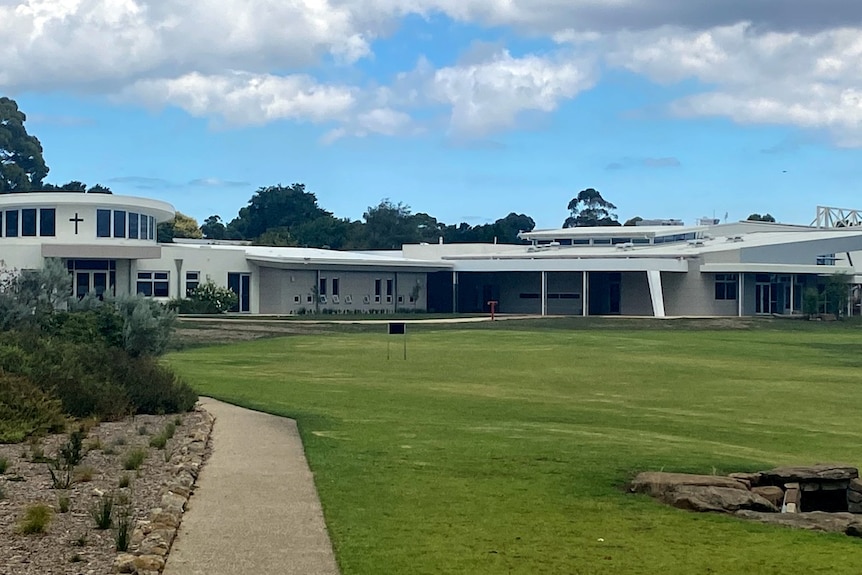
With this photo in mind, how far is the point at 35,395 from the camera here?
17.3 meters

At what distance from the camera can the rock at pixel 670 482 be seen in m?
13.2

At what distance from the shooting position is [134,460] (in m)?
14.0

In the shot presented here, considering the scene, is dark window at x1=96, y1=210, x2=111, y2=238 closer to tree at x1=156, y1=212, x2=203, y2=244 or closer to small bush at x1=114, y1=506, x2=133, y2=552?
small bush at x1=114, y1=506, x2=133, y2=552

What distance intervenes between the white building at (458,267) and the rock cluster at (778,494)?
4519 cm

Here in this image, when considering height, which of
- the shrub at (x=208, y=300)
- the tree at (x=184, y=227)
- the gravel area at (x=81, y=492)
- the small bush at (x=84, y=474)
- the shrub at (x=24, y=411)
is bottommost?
the gravel area at (x=81, y=492)

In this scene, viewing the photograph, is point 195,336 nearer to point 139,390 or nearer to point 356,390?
point 356,390

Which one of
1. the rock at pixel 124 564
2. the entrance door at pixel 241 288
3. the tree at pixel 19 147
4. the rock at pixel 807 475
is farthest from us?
the tree at pixel 19 147

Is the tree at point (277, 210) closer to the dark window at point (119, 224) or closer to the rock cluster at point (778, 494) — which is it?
the dark window at point (119, 224)

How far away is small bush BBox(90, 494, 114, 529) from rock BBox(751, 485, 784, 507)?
707 cm

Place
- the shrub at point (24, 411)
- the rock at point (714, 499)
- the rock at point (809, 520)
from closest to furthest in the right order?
1. the rock at point (809, 520)
2. the rock at point (714, 499)
3. the shrub at point (24, 411)

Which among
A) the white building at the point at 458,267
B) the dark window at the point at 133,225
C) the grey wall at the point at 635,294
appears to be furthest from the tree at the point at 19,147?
the grey wall at the point at 635,294

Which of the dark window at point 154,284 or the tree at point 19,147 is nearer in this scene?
the dark window at point 154,284

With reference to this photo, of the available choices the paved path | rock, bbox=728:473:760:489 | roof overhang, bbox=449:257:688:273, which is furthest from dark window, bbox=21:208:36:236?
rock, bbox=728:473:760:489

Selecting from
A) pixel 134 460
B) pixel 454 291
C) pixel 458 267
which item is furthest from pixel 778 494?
pixel 454 291
